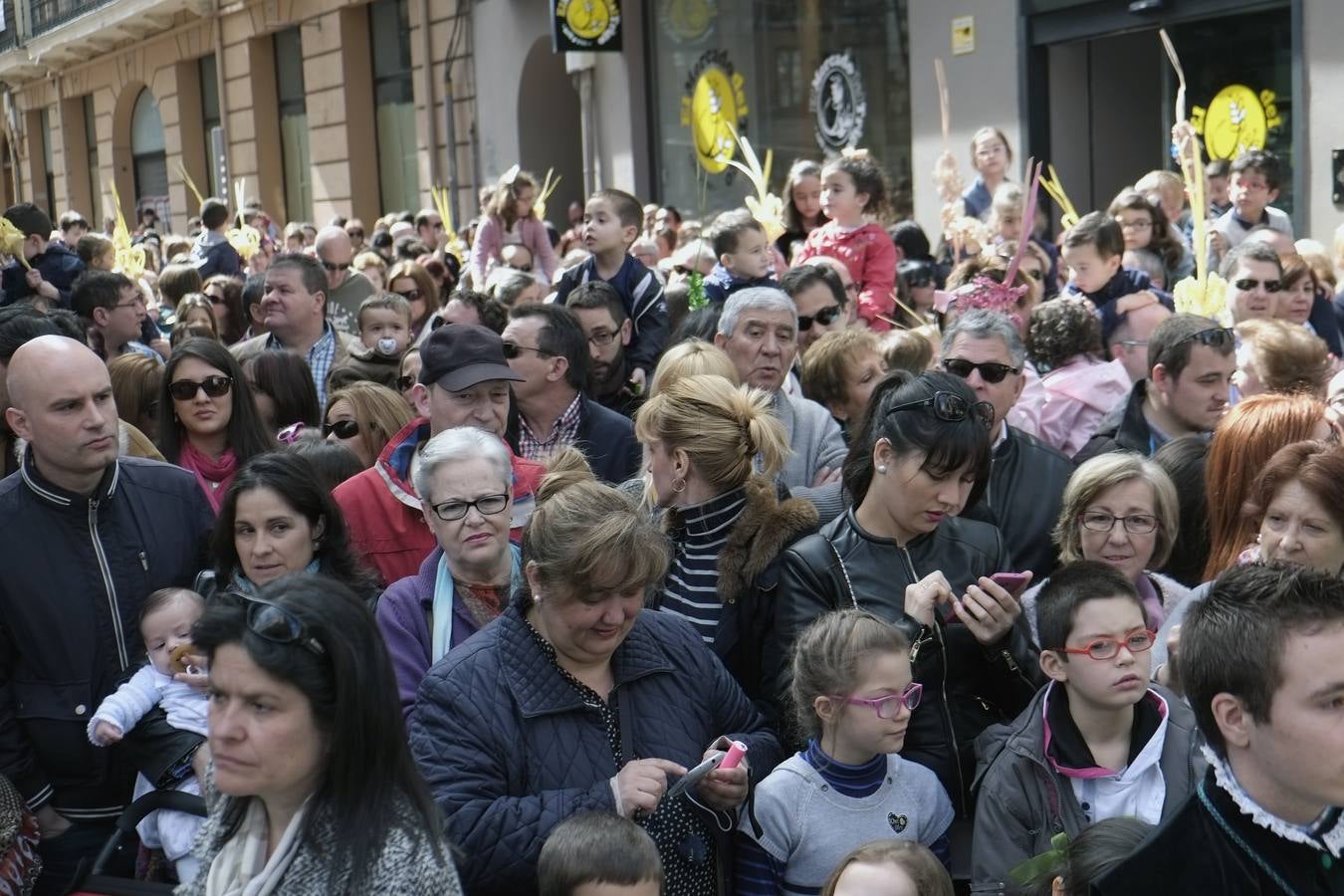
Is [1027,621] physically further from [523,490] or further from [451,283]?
[451,283]

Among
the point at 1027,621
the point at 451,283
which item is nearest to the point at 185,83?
the point at 451,283

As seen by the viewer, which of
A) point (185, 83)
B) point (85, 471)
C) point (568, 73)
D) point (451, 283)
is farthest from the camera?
point (185, 83)

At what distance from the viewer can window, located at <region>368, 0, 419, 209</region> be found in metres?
22.9

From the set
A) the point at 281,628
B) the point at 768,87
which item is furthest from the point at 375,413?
the point at 768,87

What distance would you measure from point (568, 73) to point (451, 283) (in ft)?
25.6

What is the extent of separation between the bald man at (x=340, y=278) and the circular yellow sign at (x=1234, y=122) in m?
6.58

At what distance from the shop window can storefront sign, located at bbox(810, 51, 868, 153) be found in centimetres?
1

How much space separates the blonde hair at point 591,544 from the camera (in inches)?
138

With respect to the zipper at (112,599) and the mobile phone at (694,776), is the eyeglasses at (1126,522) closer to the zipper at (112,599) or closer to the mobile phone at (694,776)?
the mobile phone at (694,776)

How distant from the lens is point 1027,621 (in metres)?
4.17

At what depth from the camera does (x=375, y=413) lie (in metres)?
5.84

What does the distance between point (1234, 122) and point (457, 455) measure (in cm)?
970

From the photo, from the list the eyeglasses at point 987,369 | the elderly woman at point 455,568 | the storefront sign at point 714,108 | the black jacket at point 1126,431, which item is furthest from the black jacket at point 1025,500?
the storefront sign at point 714,108

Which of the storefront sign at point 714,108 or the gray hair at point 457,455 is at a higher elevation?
the storefront sign at point 714,108
